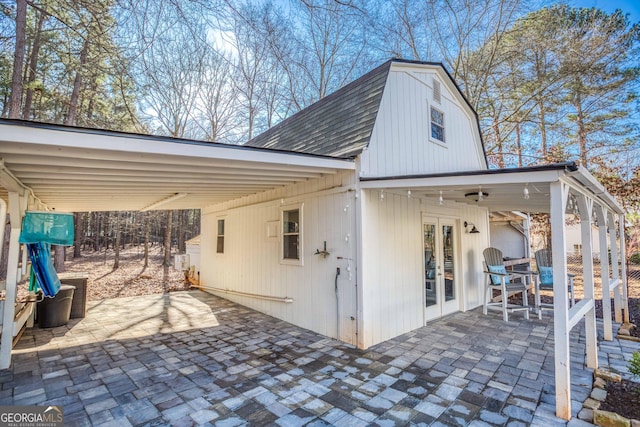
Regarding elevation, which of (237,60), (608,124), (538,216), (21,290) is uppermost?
(237,60)

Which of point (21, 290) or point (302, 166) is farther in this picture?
point (21, 290)

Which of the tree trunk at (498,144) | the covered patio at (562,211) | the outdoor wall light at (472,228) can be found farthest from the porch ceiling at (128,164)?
the tree trunk at (498,144)

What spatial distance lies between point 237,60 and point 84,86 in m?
5.99

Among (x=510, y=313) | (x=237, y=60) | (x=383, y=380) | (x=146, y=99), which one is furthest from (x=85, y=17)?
(x=510, y=313)

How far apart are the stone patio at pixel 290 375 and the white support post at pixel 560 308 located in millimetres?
223

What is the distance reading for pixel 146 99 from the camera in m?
10.6

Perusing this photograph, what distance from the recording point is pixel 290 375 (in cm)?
347

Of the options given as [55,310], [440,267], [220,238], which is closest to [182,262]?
[220,238]

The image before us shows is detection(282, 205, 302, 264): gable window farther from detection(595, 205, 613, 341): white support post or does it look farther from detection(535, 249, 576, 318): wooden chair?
detection(535, 249, 576, 318): wooden chair

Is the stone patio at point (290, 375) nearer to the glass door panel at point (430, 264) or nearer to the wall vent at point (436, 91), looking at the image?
the glass door panel at point (430, 264)

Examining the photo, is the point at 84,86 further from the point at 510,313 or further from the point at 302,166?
the point at 510,313

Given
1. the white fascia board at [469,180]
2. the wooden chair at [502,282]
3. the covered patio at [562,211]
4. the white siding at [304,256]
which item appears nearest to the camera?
the covered patio at [562,211]

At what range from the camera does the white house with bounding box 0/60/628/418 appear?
2963mm

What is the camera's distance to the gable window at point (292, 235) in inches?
211
